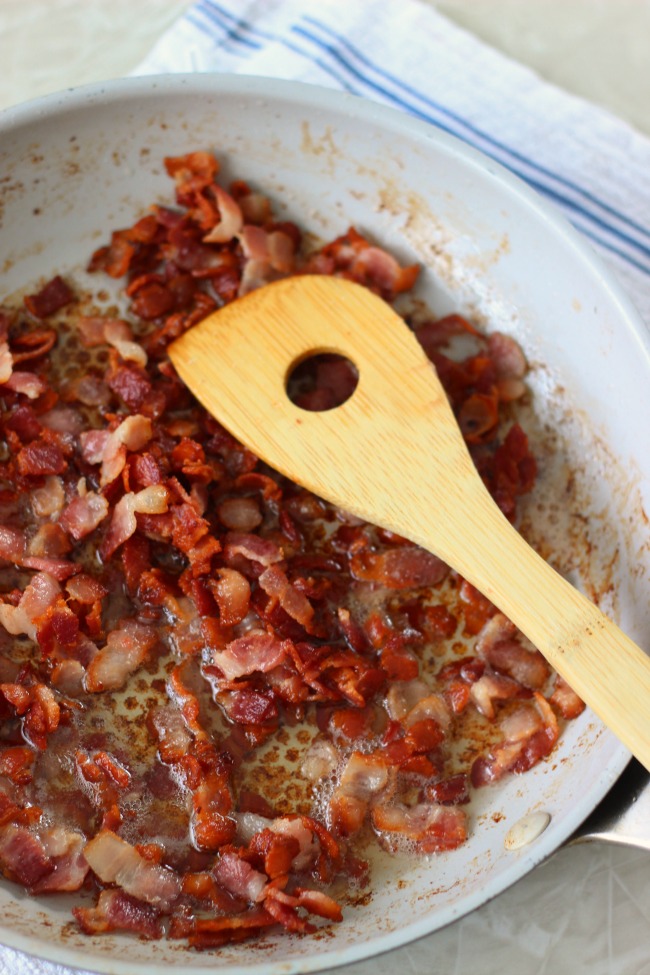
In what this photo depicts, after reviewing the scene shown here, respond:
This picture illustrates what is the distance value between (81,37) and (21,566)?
1489 millimetres

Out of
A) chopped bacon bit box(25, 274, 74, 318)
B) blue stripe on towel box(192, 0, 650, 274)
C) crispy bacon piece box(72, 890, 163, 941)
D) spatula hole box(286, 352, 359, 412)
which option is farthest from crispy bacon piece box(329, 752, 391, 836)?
blue stripe on towel box(192, 0, 650, 274)

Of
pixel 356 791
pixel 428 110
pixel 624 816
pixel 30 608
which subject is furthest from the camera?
pixel 428 110

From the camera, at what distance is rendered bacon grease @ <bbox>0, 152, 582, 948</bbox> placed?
5.43ft

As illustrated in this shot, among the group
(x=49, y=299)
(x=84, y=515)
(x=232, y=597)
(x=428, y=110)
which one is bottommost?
(x=84, y=515)

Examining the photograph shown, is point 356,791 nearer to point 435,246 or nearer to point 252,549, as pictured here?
point 252,549

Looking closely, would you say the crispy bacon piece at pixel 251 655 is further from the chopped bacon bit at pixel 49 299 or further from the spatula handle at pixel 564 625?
the chopped bacon bit at pixel 49 299

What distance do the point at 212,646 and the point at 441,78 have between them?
5.05 feet

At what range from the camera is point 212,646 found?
185 cm

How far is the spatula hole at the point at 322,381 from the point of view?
2100mm

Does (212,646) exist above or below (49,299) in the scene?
below

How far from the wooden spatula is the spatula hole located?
100 mm

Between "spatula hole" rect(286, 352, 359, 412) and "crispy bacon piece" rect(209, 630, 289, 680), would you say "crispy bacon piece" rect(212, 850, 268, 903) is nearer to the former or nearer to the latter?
"crispy bacon piece" rect(209, 630, 289, 680)

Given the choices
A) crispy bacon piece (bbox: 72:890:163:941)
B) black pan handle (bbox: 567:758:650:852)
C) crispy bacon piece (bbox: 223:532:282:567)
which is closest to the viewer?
black pan handle (bbox: 567:758:650:852)

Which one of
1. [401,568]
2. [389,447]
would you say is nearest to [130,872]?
[401,568]
